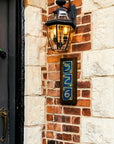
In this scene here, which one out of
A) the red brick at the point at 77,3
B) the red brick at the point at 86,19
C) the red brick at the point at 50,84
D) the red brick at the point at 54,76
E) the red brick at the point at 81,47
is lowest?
the red brick at the point at 50,84

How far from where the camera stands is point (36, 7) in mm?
2602

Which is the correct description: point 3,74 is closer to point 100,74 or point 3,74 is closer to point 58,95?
point 58,95

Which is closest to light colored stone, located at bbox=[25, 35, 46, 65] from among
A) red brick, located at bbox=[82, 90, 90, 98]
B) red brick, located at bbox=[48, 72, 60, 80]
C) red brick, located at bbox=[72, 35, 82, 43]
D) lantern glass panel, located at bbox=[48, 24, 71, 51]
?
red brick, located at bbox=[48, 72, 60, 80]

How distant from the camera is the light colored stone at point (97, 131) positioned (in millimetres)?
2162

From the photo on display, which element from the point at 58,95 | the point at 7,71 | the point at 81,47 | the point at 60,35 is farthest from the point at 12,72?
the point at 81,47

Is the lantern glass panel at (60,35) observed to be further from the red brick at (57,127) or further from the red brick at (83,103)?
the red brick at (57,127)

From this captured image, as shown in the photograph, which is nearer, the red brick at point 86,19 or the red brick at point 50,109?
the red brick at point 86,19

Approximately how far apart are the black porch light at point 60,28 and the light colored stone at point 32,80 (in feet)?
1.22

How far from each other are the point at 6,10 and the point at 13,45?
39 centimetres

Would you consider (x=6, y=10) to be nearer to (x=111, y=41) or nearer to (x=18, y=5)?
(x=18, y=5)

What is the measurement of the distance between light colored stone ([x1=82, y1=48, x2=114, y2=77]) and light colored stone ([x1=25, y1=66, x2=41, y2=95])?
1.78 feet

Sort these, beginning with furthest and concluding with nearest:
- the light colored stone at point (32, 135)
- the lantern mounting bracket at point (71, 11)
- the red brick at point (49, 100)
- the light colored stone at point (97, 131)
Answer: the red brick at point (49, 100)
the light colored stone at point (32, 135)
the lantern mounting bracket at point (71, 11)
the light colored stone at point (97, 131)

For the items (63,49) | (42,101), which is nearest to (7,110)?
(42,101)

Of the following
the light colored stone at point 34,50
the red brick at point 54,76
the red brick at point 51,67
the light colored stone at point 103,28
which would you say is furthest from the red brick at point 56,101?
the light colored stone at point 103,28
